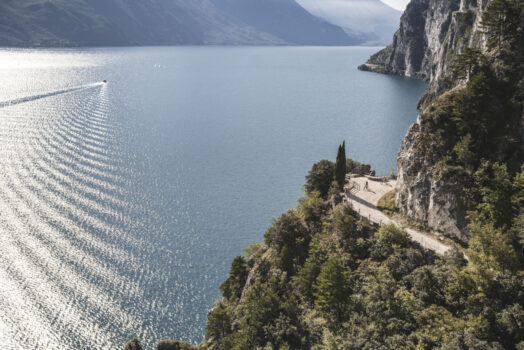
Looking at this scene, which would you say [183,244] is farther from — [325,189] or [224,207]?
[325,189]

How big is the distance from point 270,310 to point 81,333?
100 feet

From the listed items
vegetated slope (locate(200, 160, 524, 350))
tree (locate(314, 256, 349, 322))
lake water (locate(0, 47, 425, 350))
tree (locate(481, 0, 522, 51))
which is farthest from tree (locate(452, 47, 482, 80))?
lake water (locate(0, 47, 425, 350))

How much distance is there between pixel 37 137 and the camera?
121688mm

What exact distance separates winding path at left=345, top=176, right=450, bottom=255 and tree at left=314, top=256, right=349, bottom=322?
10.4m

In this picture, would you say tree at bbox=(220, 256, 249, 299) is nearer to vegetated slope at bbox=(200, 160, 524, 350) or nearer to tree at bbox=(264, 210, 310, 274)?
vegetated slope at bbox=(200, 160, 524, 350)

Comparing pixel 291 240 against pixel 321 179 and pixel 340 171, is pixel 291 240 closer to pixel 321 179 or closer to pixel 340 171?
pixel 340 171

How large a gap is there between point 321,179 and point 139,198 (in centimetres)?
4908

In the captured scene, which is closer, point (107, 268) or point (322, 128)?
point (107, 268)

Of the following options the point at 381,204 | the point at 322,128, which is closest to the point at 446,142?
the point at 381,204

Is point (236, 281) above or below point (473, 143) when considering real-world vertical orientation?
below

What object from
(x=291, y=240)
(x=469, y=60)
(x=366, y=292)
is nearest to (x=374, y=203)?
(x=291, y=240)

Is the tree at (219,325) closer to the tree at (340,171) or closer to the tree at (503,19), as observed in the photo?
the tree at (340,171)

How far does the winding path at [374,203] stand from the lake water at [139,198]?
2557 centimetres

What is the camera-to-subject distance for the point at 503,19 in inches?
1918
